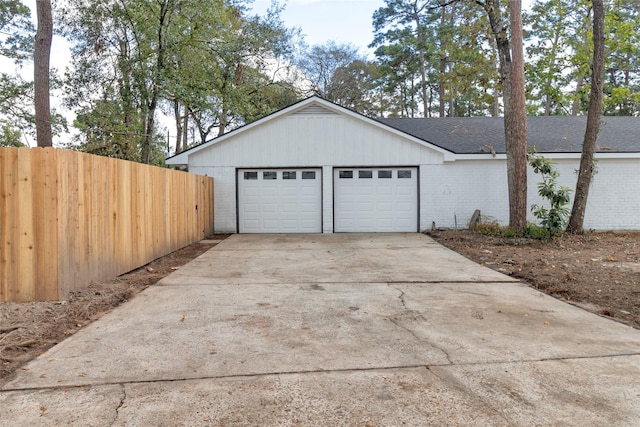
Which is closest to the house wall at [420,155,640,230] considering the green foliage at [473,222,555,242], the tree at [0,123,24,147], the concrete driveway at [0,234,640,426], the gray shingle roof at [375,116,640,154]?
the gray shingle roof at [375,116,640,154]

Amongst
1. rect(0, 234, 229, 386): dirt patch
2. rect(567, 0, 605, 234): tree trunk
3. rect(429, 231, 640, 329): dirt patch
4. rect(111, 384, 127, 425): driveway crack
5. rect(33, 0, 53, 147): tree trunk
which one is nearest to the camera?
rect(111, 384, 127, 425): driveway crack

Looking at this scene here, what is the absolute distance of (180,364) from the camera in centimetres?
304

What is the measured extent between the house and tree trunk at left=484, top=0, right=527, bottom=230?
5.58 ft

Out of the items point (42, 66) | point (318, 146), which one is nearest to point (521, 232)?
point (318, 146)

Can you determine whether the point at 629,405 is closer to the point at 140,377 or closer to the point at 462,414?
the point at 462,414

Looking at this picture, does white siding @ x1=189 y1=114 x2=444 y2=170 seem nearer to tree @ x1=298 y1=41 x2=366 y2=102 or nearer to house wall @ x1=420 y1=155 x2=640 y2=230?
house wall @ x1=420 y1=155 x2=640 y2=230

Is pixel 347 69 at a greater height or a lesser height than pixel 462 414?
greater

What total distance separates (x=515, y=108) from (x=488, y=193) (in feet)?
9.59

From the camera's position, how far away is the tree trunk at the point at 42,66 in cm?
924

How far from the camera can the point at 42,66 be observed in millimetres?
9461

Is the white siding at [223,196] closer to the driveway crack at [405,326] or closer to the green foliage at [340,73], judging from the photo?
the driveway crack at [405,326]

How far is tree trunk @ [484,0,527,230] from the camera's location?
10.2 m

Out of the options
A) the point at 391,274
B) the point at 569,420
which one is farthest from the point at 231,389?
the point at 391,274

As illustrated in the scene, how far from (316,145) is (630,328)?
9.67 m
